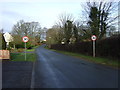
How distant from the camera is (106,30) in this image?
26.1 m

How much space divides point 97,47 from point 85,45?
4442 mm

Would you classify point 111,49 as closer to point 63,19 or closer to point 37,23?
point 63,19

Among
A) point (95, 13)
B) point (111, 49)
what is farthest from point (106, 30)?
point (111, 49)

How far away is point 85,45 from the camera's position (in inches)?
905

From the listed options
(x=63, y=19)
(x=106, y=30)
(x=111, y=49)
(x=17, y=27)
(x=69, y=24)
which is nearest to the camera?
(x=111, y=49)

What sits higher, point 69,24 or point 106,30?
point 69,24

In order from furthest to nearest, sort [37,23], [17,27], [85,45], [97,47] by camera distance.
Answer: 1. [37,23]
2. [17,27]
3. [85,45]
4. [97,47]

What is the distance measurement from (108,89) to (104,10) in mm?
23955

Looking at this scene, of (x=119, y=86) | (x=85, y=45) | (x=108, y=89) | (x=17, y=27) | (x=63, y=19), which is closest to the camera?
(x=108, y=89)

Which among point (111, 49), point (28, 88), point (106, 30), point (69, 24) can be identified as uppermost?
point (69, 24)

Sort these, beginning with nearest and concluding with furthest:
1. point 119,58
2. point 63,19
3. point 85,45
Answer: point 119,58
point 85,45
point 63,19

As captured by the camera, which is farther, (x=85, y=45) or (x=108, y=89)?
(x=85, y=45)

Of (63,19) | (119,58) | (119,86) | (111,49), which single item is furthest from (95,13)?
(119,86)

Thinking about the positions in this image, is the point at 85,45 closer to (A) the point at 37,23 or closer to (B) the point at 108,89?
(B) the point at 108,89
